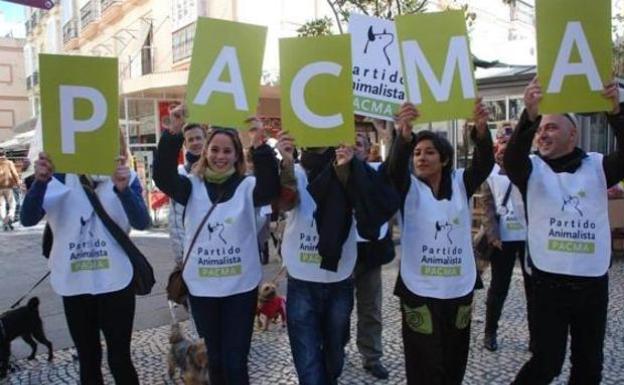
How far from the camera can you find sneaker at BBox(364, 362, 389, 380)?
4.34 m

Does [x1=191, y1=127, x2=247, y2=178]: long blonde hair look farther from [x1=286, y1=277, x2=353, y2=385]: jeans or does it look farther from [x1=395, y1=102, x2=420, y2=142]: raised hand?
[x1=395, y1=102, x2=420, y2=142]: raised hand

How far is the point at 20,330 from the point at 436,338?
350 centimetres

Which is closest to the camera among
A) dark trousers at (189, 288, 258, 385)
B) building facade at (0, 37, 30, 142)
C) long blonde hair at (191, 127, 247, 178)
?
dark trousers at (189, 288, 258, 385)

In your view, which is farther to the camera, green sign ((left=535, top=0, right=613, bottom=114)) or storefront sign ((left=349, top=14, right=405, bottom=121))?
storefront sign ((left=349, top=14, right=405, bottom=121))

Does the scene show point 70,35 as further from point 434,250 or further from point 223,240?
point 434,250

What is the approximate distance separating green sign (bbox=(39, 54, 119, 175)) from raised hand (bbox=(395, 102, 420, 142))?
149 centimetres

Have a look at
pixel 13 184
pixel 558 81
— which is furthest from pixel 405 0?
pixel 13 184

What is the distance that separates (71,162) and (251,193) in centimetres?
94

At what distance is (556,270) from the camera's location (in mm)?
3100

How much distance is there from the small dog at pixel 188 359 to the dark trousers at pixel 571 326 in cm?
189

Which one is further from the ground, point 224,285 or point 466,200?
point 466,200

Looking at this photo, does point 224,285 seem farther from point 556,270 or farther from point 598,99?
point 598,99

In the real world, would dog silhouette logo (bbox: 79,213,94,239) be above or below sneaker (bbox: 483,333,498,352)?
above

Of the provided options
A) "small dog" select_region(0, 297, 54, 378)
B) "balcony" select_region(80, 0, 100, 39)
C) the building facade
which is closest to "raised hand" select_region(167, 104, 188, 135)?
"small dog" select_region(0, 297, 54, 378)
